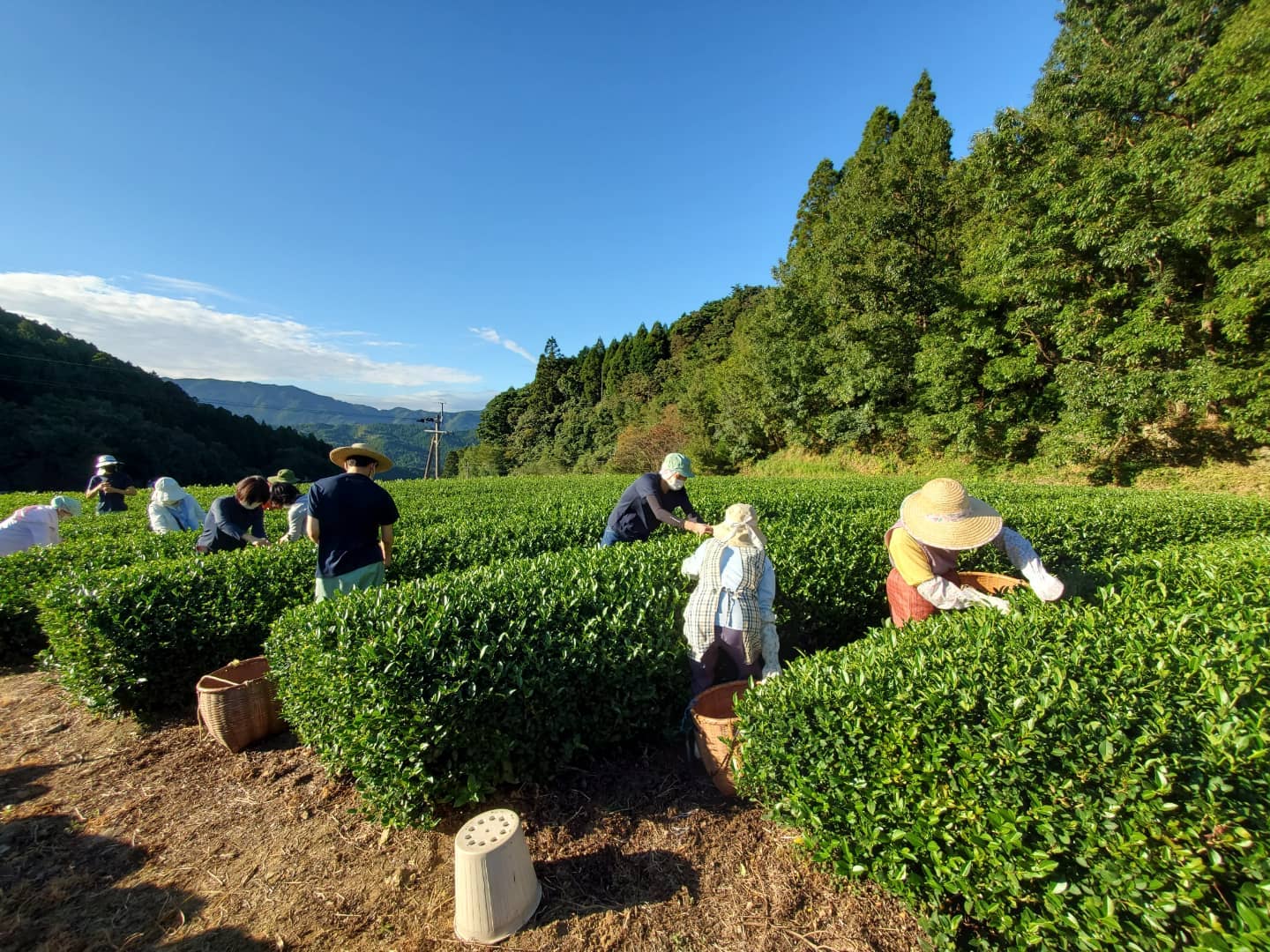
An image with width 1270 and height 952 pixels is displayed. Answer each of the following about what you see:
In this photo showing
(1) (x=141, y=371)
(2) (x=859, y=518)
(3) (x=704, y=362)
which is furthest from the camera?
(1) (x=141, y=371)

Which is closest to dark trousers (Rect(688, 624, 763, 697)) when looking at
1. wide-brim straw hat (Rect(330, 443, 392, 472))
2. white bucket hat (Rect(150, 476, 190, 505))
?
wide-brim straw hat (Rect(330, 443, 392, 472))

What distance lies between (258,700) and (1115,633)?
527 centimetres

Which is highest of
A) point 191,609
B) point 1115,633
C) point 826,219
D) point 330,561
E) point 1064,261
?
point 826,219

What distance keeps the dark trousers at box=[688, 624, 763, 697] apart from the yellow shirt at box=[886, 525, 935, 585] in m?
1.11

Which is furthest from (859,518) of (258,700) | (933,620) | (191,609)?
(191,609)

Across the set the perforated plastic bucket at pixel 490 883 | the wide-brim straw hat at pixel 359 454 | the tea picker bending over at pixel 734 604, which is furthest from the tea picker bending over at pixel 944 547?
the wide-brim straw hat at pixel 359 454

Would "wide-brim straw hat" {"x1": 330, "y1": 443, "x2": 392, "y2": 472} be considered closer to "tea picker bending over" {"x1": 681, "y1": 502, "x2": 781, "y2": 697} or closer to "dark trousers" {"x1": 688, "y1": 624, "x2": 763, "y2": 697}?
"tea picker bending over" {"x1": 681, "y1": 502, "x2": 781, "y2": 697}

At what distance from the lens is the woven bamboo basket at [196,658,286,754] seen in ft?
11.6

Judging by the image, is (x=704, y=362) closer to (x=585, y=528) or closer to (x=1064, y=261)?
(x=1064, y=261)

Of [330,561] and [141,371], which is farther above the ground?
[141,371]

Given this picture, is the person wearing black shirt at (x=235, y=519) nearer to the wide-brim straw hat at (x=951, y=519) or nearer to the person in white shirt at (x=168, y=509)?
the person in white shirt at (x=168, y=509)

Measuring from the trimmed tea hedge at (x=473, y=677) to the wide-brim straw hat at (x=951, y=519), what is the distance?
1.67 m

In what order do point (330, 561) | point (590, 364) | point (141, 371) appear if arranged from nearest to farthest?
point (330, 561) → point (141, 371) → point (590, 364)

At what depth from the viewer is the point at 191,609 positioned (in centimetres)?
416
